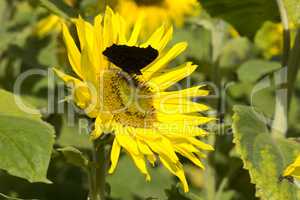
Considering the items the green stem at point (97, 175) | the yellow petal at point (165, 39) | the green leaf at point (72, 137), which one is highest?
the yellow petal at point (165, 39)

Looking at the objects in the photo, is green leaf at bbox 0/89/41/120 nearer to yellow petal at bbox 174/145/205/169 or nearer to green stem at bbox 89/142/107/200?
green stem at bbox 89/142/107/200

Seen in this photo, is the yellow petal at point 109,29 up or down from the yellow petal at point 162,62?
up

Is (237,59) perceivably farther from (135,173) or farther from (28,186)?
(28,186)

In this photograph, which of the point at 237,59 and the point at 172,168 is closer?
the point at 172,168

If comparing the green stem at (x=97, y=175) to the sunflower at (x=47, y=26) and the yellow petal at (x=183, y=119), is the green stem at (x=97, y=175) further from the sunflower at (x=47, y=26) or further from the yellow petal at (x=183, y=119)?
the sunflower at (x=47, y=26)

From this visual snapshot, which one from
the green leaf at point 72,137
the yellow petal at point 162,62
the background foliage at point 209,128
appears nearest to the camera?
the background foliage at point 209,128

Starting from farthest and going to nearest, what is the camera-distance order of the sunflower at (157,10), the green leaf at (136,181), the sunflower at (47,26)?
the sunflower at (157,10) → the sunflower at (47,26) → the green leaf at (136,181)

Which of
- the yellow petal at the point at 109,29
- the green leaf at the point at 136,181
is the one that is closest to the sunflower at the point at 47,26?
the green leaf at the point at 136,181

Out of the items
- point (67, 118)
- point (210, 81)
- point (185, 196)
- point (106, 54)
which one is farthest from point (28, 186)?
point (106, 54)

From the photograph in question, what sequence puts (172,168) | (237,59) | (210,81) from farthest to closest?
1. (237,59)
2. (210,81)
3. (172,168)

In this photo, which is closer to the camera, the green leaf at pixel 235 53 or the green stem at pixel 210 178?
the green stem at pixel 210 178
